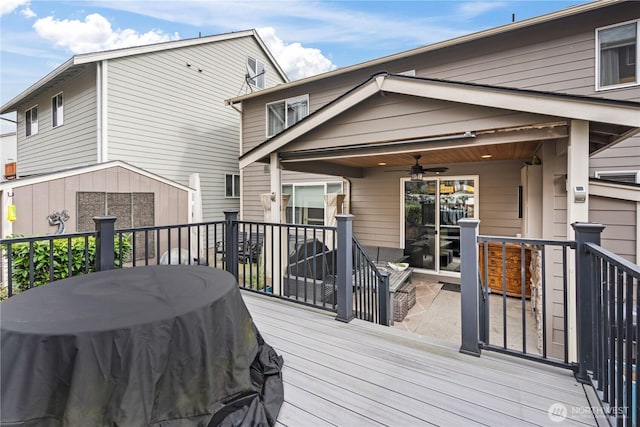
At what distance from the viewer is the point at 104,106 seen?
753 centimetres

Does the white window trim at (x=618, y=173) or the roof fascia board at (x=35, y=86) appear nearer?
the white window trim at (x=618, y=173)

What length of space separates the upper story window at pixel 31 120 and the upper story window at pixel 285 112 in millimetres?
8367

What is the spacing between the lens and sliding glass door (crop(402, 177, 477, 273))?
6.80 meters

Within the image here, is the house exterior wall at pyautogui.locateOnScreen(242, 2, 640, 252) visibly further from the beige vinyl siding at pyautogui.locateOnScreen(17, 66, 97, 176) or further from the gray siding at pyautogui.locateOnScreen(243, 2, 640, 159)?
the beige vinyl siding at pyautogui.locateOnScreen(17, 66, 97, 176)

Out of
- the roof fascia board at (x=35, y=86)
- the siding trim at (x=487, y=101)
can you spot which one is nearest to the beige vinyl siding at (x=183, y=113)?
the roof fascia board at (x=35, y=86)

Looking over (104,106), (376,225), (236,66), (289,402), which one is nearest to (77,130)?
(104,106)

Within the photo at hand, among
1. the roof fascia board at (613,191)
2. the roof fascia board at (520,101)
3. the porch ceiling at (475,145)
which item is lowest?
the roof fascia board at (613,191)

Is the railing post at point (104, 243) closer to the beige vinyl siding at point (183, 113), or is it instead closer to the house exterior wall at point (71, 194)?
the house exterior wall at point (71, 194)

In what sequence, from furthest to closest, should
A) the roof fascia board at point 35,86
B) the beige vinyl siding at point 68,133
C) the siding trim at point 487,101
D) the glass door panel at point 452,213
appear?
1. the beige vinyl siding at point 68,133
2. the roof fascia board at point 35,86
3. the glass door panel at point 452,213
4. the siding trim at point 487,101

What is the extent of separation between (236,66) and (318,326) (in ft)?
34.8

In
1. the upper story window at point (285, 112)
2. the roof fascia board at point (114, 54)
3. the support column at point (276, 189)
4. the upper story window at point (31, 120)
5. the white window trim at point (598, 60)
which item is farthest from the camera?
the upper story window at point (31, 120)

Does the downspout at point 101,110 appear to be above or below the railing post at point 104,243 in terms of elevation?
above

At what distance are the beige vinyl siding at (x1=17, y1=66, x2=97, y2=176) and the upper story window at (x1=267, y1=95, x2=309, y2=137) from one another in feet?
14.7

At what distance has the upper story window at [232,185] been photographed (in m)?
10.8
